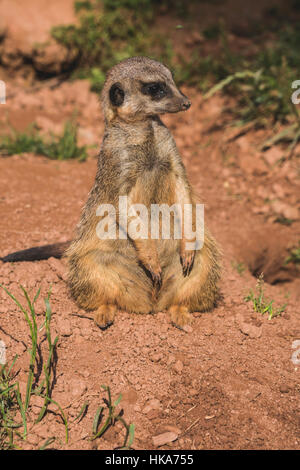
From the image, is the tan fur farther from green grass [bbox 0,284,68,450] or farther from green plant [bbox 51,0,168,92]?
green plant [bbox 51,0,168,92]

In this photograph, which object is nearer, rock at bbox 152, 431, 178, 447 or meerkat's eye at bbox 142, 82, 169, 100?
rock at bbox 152, 431, 178, 447

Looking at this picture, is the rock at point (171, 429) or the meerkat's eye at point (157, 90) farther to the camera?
the meerkat's eye at point (157, 90)

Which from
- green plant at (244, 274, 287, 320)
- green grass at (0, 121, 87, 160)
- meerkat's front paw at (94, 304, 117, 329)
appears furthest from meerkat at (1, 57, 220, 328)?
green grass at (0, 121, 87, 160)

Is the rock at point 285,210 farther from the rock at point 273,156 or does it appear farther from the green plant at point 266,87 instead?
the green plant at point 266,87

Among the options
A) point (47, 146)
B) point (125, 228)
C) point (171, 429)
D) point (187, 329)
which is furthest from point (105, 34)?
point (171, 429)

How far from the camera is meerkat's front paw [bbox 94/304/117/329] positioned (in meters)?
2.76

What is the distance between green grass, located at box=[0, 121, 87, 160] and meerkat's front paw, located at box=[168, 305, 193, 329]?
2.16m

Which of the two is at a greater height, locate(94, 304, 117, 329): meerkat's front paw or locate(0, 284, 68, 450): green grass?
locate(94, 304, 117, 329): meerkat's front paw

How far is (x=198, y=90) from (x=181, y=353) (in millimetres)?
3483

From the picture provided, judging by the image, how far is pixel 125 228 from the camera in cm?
275

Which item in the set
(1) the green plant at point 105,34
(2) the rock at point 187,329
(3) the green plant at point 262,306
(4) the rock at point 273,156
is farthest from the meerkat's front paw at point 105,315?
(1) the green plant at point 105,34

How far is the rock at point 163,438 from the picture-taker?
6.98 feet

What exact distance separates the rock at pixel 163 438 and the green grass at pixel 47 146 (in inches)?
117

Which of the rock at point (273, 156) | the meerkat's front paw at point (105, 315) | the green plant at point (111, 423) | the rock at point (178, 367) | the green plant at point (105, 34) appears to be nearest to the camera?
the green plant at point (111, 423)
